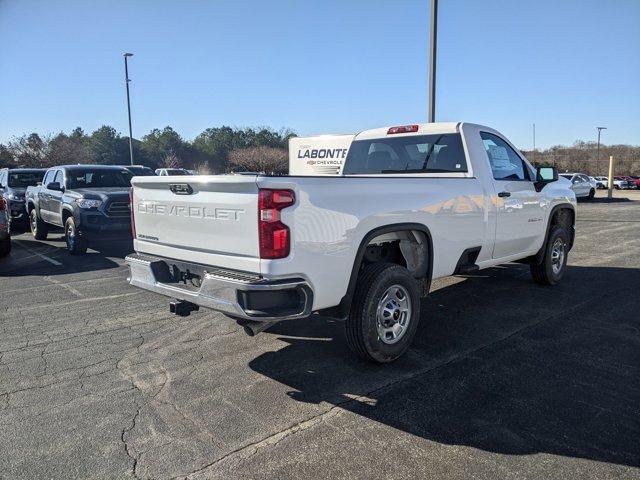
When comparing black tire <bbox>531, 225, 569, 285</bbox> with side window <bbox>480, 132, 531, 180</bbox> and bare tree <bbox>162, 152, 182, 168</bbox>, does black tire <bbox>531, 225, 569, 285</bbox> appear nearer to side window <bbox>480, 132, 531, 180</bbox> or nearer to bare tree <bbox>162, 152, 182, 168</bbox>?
side window <bbox>480, 132, 531, 180</bbox>

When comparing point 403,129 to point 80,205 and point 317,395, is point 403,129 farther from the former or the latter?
point 80,205

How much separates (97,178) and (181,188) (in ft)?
27.0

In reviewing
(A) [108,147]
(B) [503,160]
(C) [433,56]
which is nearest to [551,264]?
(B) [503,160]

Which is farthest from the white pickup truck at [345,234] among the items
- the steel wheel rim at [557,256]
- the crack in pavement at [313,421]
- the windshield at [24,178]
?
the windshield at [24,178]

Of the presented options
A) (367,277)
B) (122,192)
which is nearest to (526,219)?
(367,277)

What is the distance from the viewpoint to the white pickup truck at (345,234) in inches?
133

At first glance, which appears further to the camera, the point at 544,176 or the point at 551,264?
the point at 551,264

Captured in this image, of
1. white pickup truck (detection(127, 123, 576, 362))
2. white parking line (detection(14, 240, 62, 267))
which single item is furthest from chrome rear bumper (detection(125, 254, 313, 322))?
white parking line (detection(14, 240, 62, 267))

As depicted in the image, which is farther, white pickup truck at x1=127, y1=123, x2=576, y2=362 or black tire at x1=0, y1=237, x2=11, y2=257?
black tire at x1=0, y1=237, x2=11, y2=257

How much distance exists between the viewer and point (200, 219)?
3818mm

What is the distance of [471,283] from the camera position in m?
7.25

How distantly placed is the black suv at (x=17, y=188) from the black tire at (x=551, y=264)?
1417 cm

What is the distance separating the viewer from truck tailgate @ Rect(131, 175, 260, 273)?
3.45m

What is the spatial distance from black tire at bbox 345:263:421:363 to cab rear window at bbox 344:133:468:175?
5.74 ft
